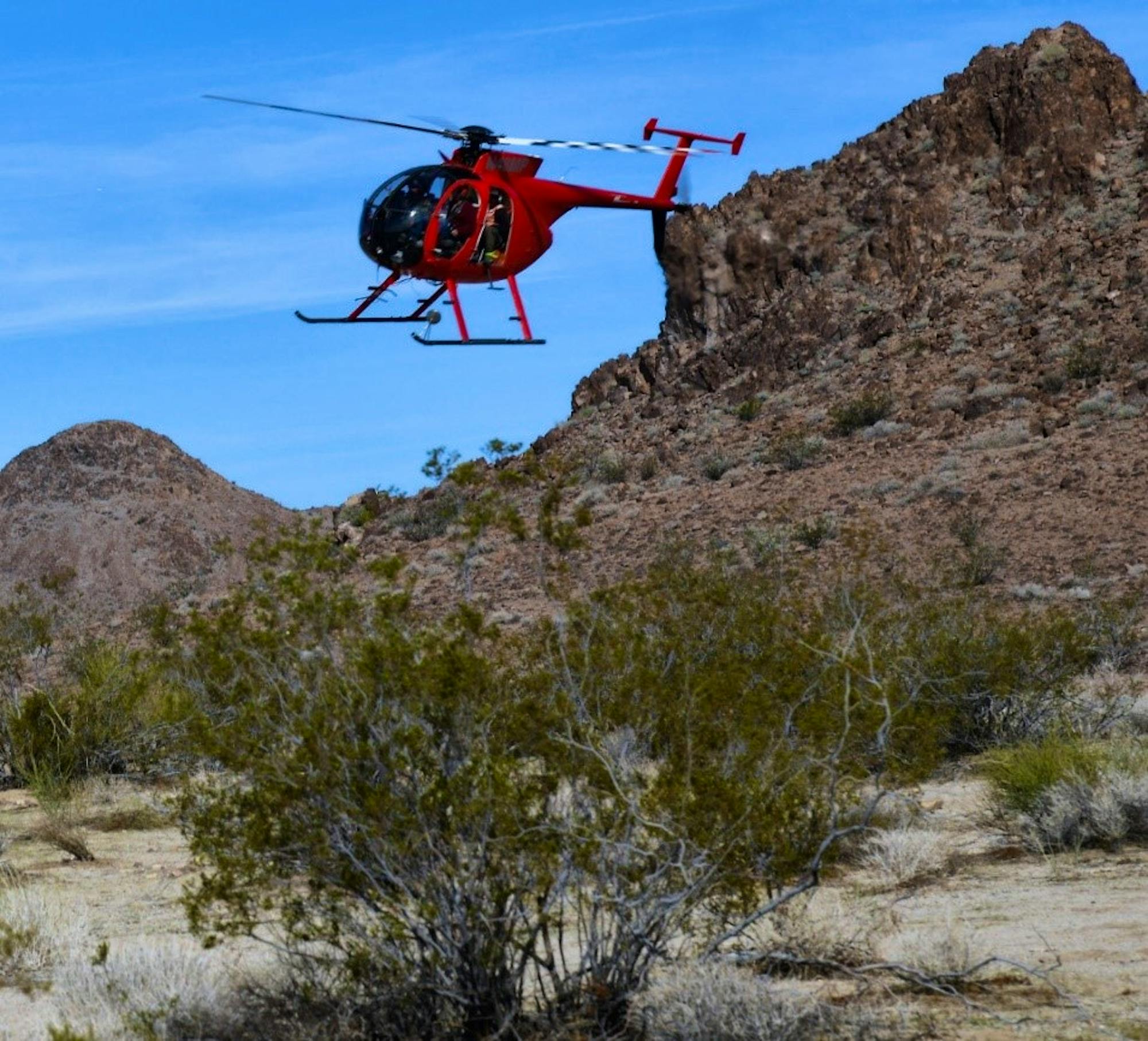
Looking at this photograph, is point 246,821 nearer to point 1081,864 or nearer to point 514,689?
point 514,689

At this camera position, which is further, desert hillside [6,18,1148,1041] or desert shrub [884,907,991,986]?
desert shrub [884,907,991,986]

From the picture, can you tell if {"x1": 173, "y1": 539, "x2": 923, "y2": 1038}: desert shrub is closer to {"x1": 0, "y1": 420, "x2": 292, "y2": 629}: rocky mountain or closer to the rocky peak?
{"x1": 0, "y1": 420, "x2": 292, "y2": 629}: rocky mountain

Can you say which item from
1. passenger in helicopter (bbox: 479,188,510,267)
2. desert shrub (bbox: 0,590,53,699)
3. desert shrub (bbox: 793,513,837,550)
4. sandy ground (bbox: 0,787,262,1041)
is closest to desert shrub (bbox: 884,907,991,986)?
sandy ground (bbox: 0,787,262,1041)

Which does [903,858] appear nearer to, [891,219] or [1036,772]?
[1036,772]

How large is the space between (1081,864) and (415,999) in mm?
6033

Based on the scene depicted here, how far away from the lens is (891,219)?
49.7m

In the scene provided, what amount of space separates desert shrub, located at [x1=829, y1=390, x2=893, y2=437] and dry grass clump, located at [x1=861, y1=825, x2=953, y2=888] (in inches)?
1138

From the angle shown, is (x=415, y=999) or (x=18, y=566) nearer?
(x=415, y=999)

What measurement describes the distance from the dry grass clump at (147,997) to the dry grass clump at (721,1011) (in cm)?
200

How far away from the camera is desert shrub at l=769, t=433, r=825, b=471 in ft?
130

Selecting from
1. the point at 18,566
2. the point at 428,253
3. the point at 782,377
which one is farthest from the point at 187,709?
the point at 18,566

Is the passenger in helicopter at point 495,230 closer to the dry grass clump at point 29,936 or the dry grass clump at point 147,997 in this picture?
the dry grass clump at point 29,936

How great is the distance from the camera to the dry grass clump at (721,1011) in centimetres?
770

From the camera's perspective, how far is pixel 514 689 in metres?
8.69
